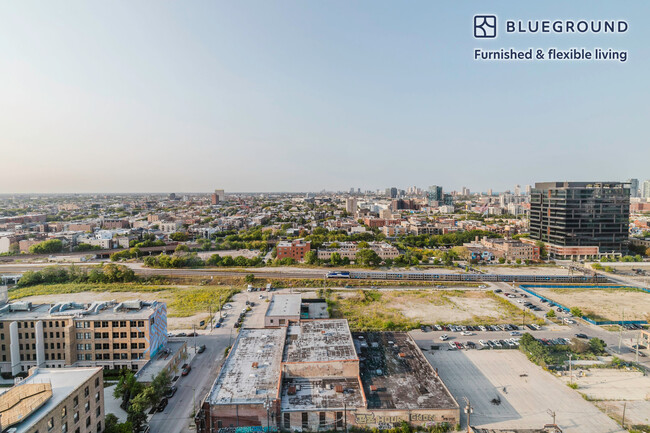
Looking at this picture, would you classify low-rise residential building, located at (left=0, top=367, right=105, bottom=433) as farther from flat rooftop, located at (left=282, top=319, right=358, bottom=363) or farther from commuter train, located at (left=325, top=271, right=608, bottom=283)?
commuter train, located at (left=325, top=271, right=608, bottom=283)

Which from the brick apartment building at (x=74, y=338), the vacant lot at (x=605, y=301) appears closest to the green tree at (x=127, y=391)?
the brick apartment building at (x=74, y=338)

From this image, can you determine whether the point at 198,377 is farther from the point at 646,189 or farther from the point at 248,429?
the point at 646,189

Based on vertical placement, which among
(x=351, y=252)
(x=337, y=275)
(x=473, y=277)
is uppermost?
(x=351, y=252)

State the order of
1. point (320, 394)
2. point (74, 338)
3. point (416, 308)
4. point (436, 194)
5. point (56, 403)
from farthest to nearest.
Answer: point (436, 194)
point (416, 308)
point (74, 338)
point (320, 394)
point (56, 403)

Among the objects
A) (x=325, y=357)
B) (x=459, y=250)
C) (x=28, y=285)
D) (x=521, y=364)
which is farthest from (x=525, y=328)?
(x=28, y=285)

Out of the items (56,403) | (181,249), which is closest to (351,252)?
(181,249)

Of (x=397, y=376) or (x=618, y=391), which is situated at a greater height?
(x=397, y=376)
